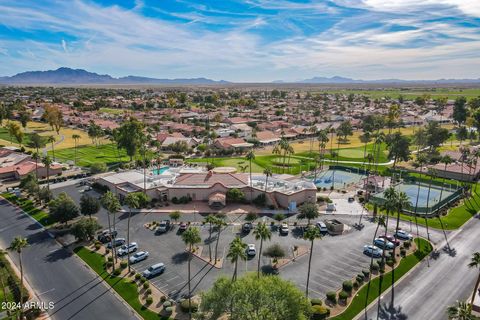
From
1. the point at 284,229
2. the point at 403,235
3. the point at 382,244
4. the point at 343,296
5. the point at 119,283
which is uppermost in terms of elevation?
the point at 403,235

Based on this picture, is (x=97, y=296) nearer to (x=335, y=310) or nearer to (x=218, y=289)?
(x=218, y=289)

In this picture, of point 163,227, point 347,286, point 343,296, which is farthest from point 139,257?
point 347,286

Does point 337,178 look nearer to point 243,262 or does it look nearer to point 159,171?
point 159,171

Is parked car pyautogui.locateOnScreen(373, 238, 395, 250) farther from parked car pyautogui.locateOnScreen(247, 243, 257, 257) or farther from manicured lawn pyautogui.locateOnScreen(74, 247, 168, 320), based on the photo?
manicured lawn pyautogui.locateOnScreen(74, 247, 168, 320)

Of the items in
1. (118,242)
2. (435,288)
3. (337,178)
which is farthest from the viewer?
(337,178)

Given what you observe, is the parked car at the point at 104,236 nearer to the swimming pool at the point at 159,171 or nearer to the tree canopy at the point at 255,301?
the tree canopy at the point at 255,301

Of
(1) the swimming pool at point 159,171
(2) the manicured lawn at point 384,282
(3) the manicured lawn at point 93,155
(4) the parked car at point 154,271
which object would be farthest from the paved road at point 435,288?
(3) the manicured lawn at point 93,155
